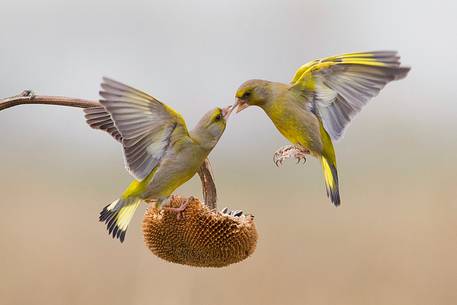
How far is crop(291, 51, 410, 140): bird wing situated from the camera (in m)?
1.60

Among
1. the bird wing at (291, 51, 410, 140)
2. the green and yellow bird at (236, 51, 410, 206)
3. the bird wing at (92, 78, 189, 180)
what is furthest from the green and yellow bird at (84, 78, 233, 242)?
the bird wing at (291, 51, 410, 140)

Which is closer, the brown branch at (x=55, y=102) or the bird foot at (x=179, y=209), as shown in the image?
the brown branch at (x=55, y=102)

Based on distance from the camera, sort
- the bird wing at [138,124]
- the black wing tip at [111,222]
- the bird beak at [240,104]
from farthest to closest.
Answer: the black wing tip at [111,222], the bird beak at [240,104], the bird wing at [138,124]

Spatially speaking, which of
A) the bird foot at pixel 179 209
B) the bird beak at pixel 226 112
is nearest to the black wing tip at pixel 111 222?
the bird foot at pixel 179 209

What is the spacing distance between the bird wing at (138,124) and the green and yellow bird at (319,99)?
18 cm

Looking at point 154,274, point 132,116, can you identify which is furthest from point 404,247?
point 132,116

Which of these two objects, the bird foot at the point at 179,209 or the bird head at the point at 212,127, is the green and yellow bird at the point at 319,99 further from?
the bird foot at the point at 179,209

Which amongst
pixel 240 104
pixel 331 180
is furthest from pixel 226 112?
pixel 331 180

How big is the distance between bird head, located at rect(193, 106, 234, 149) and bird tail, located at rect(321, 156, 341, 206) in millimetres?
291

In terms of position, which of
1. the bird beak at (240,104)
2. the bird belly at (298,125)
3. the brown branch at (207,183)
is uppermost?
the bird beak at (240,104)

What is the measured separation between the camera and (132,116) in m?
1.50

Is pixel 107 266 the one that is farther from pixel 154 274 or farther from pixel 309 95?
pixel 309 95

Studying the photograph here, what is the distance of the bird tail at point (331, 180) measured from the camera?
1.63m

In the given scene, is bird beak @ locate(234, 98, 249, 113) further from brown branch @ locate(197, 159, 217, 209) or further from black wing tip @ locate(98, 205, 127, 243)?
black wing tip @ locate(98, 205, 127, 243)
